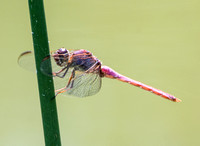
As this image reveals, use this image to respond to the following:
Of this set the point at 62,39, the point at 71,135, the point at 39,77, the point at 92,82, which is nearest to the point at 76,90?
the point at 92,82

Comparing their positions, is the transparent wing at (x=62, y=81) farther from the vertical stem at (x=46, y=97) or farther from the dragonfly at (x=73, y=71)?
the vertical stem at (x=46, y=97)

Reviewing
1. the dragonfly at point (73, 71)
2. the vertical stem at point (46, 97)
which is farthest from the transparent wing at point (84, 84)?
the vertical stem at point (46, 97)

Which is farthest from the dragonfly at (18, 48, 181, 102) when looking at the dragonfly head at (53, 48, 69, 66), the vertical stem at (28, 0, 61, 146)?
the vertical stem at (28, 0, 61, 146)

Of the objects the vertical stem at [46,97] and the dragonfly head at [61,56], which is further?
the dragonfly head at [61,56]

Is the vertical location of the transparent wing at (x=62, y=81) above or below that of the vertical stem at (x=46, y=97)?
below

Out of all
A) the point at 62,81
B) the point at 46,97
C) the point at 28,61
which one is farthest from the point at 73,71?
the point at 46,97

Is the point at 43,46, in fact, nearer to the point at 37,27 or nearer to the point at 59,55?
the point at 37,27

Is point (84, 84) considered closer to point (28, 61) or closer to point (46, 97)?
point (28, 61)
